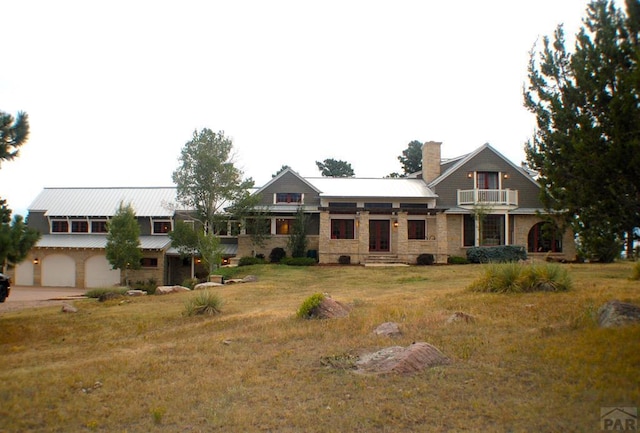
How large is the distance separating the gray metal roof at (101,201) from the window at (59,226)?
630mm

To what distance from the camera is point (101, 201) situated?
3559cm

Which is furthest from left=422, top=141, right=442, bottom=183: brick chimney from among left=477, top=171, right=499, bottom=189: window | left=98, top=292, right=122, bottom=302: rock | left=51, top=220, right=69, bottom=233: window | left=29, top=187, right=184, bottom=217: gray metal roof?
left=51, top=220, right=69, bottom=233: window

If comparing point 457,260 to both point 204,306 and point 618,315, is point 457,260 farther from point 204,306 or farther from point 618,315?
point 618,315

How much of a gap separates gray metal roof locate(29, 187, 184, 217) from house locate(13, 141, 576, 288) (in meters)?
0.32

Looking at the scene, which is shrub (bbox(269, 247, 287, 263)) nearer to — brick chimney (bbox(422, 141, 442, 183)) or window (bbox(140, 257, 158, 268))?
window (bbox(140, 257, 158, 268))

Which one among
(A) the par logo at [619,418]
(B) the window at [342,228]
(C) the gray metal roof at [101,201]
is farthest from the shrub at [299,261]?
(A) the par logo at [619,418]

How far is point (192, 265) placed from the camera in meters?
32.0

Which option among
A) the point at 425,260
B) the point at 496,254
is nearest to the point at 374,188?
the point at 425,260

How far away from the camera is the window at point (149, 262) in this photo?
3152 centimetres

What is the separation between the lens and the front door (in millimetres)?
30625

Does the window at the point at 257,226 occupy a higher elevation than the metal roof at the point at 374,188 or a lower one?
lower

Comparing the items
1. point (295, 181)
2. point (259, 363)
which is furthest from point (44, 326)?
point (295, 181)

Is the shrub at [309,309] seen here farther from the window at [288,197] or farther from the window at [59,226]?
the window at [59,226]

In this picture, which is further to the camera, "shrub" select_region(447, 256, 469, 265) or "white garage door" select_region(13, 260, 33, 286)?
"white garage door" select_region(13, 260, 33, 286)
